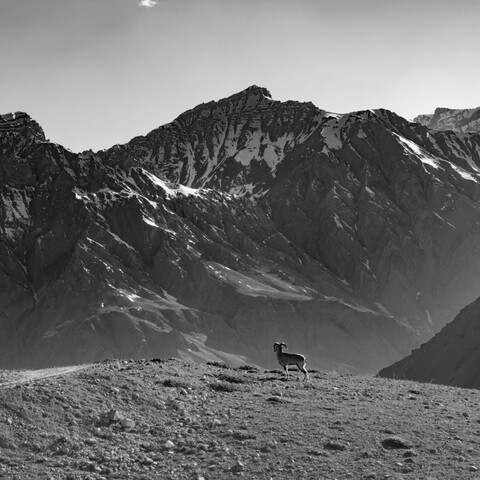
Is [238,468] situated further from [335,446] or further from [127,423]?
[127,423]

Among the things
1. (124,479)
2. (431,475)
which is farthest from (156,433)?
(431,475)

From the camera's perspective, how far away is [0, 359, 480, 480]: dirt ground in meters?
17.0

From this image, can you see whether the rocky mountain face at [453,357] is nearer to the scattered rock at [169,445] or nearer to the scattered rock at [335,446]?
the scattered rock at [335,446]

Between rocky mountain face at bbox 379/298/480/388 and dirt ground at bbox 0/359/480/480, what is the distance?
32.0 meters

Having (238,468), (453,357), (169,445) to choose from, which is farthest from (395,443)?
(453,357)

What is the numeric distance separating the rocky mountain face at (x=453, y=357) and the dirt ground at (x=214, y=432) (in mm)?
31956

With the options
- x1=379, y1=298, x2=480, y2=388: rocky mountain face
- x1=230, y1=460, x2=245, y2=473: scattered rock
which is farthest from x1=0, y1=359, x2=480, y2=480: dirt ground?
x1=379, y1=298, x2=480, y2=388: rocky mountain face

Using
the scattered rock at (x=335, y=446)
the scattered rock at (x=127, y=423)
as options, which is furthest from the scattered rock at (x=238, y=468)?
the scattered rock at (x=127, y=423)

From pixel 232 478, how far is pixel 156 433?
10.6ft

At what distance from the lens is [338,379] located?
30812mm

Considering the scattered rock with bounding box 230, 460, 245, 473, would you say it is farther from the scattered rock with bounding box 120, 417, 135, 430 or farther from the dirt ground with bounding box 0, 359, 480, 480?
the scattered rock with bounding box 120, 417, 135, 430

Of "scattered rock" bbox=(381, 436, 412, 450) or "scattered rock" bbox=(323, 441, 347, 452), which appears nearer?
"scattered rock" bbox=(323, 441, 347, 452)

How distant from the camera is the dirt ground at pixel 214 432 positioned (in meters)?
17.0

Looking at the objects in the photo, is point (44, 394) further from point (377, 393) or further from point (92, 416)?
point (377, 393)
